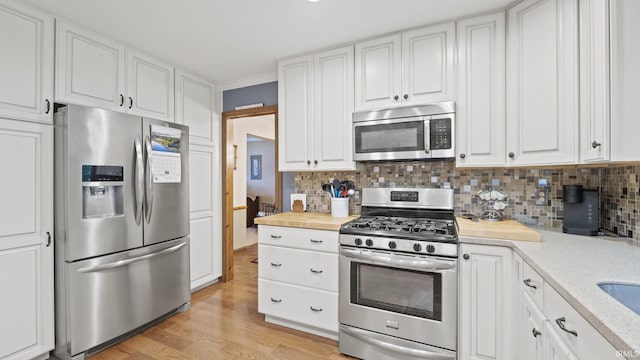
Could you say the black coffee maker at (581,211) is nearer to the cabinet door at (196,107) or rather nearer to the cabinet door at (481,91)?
the cabinet door at (481,91)

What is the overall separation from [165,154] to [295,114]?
4.04 feet

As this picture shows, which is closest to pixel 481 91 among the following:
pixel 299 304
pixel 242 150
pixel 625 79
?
pixel 625 79

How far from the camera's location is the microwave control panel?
2107 mm

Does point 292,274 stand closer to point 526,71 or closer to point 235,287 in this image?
point 235,287

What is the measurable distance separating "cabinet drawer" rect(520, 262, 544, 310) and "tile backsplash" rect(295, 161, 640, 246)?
2.21ft

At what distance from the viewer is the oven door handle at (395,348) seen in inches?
72.0

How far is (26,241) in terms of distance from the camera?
1891mm

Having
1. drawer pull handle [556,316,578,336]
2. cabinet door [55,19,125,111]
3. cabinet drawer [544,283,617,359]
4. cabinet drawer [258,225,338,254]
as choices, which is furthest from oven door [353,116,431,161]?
cabinet door [55,19,125,111]

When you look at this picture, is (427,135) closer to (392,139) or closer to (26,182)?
(392,139)

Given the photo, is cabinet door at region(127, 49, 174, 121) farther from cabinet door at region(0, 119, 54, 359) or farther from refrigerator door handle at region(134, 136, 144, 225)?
cabinet door at region(0, 119, 54, 359)

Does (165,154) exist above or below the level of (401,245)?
above

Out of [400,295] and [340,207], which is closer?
[400,295]

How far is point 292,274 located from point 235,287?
1.36 m

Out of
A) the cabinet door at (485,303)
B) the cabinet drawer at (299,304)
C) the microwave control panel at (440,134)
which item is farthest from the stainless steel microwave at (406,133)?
the cabinet drawer at (299,304)
